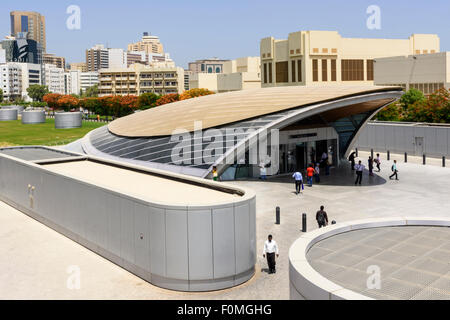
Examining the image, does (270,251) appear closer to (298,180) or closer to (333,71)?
(298,180)

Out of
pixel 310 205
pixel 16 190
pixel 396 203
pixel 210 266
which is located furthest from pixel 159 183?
pixel 396 203

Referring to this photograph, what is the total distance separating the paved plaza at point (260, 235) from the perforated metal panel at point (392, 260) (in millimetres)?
3526

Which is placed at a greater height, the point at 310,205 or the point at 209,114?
the point at 209,114

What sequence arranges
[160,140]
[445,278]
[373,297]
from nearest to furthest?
[373,297] < [445,278] < [160,140]

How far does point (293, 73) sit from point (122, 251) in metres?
79.2

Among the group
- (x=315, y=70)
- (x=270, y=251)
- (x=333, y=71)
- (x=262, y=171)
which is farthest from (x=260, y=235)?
(x=333, y=71)

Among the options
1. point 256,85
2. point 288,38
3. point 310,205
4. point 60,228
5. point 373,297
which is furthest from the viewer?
point 256,85

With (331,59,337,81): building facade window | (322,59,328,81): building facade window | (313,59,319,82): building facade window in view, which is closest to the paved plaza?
(313,59,319,82): building facade window

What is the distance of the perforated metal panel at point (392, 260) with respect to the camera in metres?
8.52

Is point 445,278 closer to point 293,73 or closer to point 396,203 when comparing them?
point 396,203

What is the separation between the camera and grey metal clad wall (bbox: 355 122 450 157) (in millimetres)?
40500

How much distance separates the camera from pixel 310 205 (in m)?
24.4

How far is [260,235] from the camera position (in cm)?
1956

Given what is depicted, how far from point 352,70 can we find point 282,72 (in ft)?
41.1
